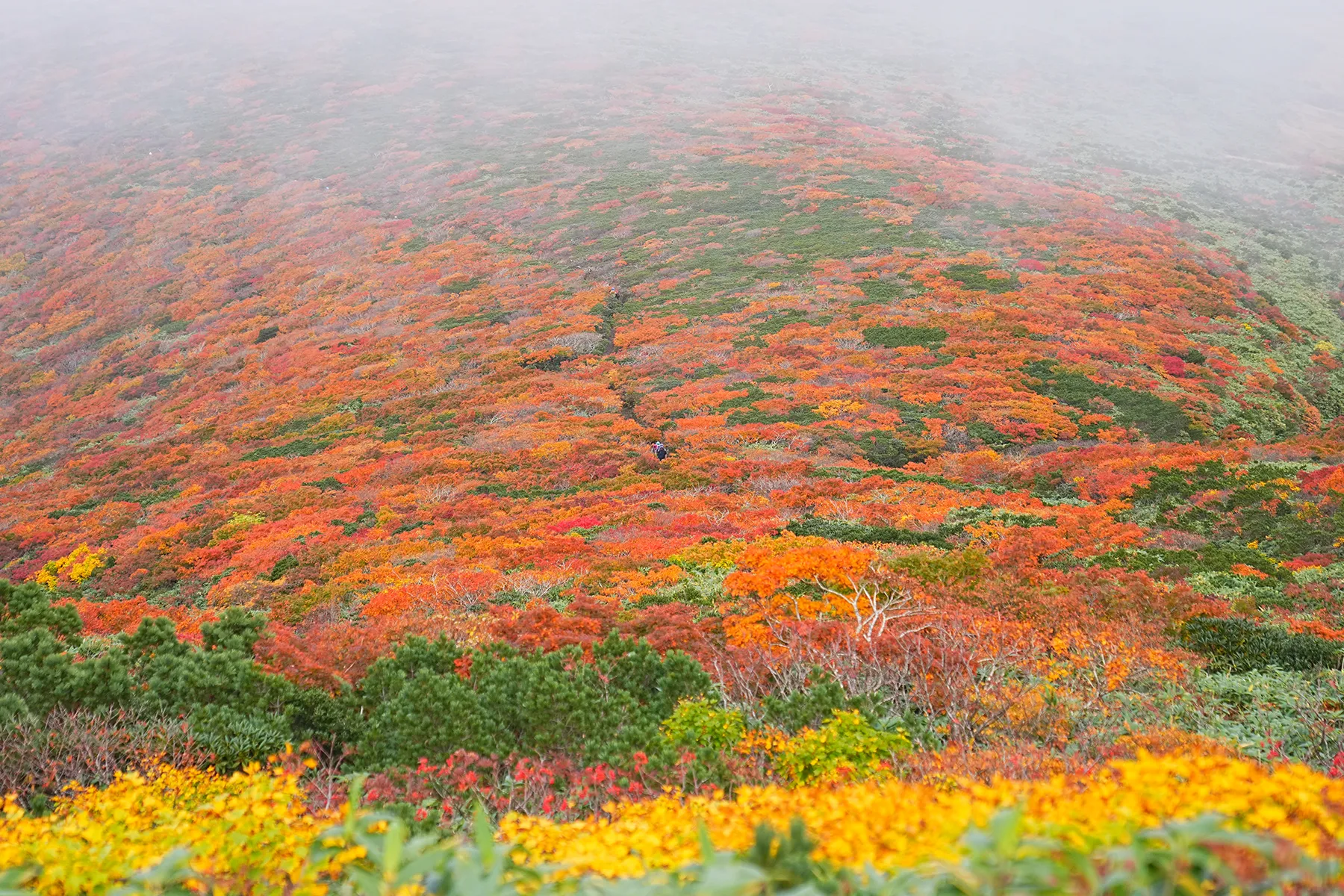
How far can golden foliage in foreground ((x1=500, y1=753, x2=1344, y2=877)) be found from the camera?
310 centimetres

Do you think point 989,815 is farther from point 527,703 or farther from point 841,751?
point 527,703

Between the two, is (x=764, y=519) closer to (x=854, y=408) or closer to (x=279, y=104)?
(x=854, y=408)

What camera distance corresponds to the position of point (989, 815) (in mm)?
3197

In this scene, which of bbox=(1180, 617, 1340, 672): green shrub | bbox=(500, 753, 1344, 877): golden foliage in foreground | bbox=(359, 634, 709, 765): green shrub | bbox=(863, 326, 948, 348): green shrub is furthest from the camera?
bbox=(863, 326, 948, 348): green shrub

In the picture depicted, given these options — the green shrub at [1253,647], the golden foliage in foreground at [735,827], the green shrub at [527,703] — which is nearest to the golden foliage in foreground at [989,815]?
the golden foliage in foreground at [735,827]

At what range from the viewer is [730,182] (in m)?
48.8

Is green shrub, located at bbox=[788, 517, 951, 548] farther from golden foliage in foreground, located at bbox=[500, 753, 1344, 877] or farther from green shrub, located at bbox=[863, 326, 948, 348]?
green shrub, located at bbox=[863, 326, 948, 348]

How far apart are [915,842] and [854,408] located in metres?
22.3

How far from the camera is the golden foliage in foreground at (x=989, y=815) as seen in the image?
310 centimetres

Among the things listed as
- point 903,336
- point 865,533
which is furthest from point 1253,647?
point 903,336

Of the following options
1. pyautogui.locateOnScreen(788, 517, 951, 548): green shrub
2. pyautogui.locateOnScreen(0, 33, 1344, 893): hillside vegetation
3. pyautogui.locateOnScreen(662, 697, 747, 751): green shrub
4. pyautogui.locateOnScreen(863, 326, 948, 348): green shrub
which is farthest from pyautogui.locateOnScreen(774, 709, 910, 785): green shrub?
pyautogui.locateOnScreen(863, 326, 948, 348): green shrub

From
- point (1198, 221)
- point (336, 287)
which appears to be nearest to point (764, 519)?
point (336, 287)

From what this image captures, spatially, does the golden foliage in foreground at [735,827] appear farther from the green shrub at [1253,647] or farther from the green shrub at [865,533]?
the green shrub at [865,533]

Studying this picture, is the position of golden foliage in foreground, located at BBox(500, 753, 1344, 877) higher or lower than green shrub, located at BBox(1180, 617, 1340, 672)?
higher
